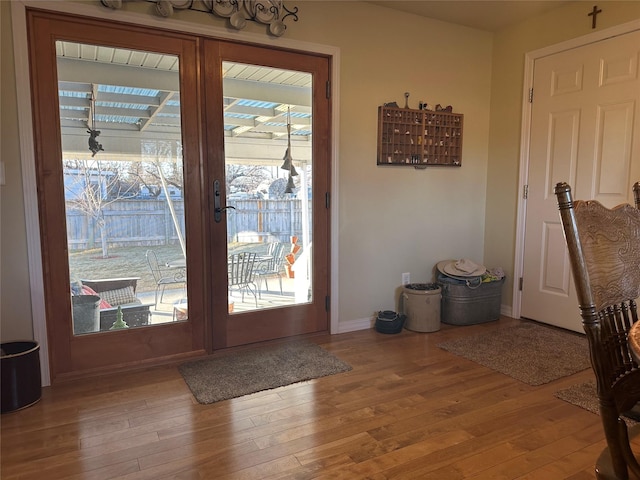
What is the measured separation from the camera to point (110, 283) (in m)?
2.58

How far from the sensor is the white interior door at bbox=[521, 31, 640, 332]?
9.46 ft

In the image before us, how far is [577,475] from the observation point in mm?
1628

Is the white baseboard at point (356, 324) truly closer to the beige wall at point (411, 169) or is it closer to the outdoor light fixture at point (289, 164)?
the beige wall at point (411, 169)

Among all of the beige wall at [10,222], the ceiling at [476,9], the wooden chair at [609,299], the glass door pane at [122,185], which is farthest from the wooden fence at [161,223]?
the wooden chair at [609,299]

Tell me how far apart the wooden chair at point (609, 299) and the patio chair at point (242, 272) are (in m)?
2.23

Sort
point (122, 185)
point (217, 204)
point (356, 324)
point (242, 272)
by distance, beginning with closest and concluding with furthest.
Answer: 1. point (122, 185)
2. point (217, 204)
3. point (242, 272)
4. point (356, 324)

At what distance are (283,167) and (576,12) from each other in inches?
95.2

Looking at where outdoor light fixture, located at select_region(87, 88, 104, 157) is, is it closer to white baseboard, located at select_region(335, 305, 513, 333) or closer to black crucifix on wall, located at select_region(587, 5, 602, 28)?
white baseboard, located at select_region(335, 305, 513, 333)

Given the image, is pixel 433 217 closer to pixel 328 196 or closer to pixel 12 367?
pixel 328 196

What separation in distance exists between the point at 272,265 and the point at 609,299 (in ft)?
7.45

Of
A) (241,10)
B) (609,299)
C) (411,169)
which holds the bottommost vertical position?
(609,299)

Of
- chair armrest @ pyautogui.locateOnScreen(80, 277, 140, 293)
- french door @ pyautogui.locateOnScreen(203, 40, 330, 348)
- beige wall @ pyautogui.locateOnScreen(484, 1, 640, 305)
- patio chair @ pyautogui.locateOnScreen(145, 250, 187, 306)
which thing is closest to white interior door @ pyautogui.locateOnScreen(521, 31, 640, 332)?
beige wall @ pyautogui.locateOnScreen(484, 1, 640, 305)

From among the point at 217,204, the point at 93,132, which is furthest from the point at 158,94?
the point at 217,204

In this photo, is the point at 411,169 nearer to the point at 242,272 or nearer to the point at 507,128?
the point at 507,128
